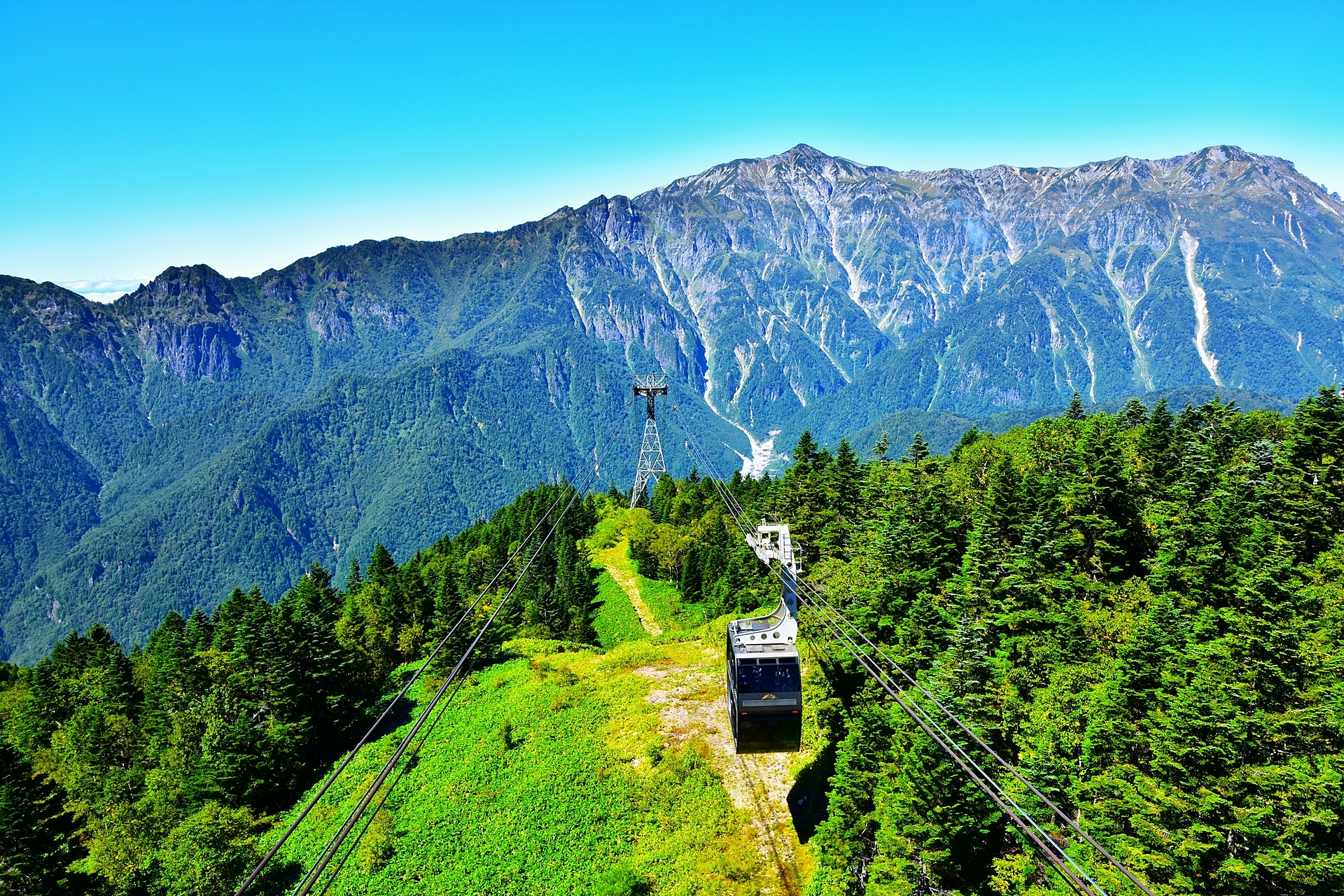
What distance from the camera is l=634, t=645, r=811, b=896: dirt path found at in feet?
113

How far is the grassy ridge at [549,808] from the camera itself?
35.3 m

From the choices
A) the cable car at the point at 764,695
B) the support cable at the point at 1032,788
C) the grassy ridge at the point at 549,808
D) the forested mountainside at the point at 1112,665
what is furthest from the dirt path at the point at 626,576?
the cable car at the point at 764,695

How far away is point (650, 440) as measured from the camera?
279ft

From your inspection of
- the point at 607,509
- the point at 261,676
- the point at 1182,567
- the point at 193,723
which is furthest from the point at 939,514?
the point at 607,509

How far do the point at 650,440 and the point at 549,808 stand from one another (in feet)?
163

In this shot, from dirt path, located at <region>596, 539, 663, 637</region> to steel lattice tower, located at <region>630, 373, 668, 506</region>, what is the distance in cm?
808

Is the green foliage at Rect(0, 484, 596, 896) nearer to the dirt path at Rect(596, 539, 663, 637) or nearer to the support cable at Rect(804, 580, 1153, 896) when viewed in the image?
the dirt path at Rect(596, 539, 663, 637)

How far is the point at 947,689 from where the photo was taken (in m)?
29.5

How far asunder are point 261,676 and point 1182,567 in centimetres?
5703

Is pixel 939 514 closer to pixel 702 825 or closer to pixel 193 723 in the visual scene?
pixel 702 825

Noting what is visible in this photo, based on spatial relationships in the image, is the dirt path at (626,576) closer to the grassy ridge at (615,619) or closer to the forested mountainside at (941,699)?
the grassy ridge at (615,619)

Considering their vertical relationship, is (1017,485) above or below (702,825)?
above

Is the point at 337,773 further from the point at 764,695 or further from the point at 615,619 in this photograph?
the point at 615,619

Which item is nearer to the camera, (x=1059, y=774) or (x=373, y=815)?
(x=1059, y=774)
